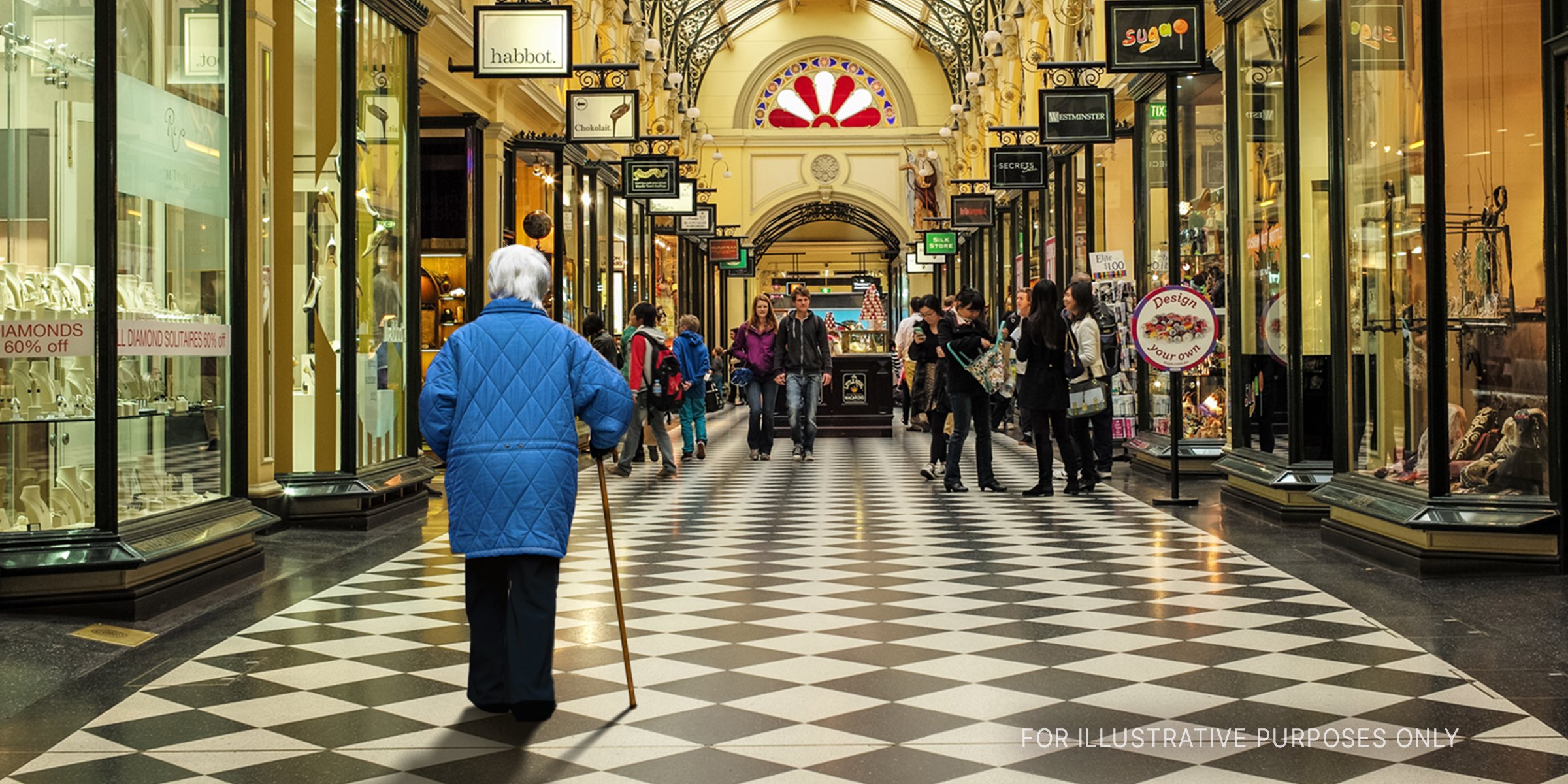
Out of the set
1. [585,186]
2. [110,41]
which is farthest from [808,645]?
[585,186]

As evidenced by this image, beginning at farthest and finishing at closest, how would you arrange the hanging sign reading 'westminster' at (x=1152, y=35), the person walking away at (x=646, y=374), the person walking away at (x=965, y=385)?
the person walking away at (x=646, y=374) → the person walking away at (x=965, y=385) → the hanging sign reading 'westminster' at (x=1152, y=35)

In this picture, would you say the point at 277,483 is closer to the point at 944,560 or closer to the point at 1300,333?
the point at 944,560

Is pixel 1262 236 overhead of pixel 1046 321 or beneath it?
overhead

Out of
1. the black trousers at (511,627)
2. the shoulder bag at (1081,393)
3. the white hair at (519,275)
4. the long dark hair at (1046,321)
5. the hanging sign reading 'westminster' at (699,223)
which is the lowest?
the black trousers at (511,627)

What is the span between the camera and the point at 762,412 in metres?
16.1

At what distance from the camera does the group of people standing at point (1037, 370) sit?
36.2 ft

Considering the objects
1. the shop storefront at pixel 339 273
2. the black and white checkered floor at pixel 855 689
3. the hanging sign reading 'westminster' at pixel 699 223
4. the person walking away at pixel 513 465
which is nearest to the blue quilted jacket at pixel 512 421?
the person walking away at pixel 513 465

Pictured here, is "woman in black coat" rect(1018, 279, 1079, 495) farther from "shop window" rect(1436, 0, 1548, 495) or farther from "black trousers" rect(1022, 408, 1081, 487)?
"shop window" rect(1436, 0, 1548, 495)

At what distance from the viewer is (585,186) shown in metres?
20.5

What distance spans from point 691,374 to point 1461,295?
8269mm

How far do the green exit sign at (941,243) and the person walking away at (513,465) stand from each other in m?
25.4

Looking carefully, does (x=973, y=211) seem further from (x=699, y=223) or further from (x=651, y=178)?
(x=651, y=178)

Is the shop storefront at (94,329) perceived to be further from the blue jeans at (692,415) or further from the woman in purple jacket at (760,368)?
the woman in purple jacket at (760,368)

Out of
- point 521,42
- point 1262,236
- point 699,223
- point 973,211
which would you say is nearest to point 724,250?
point 699,223
